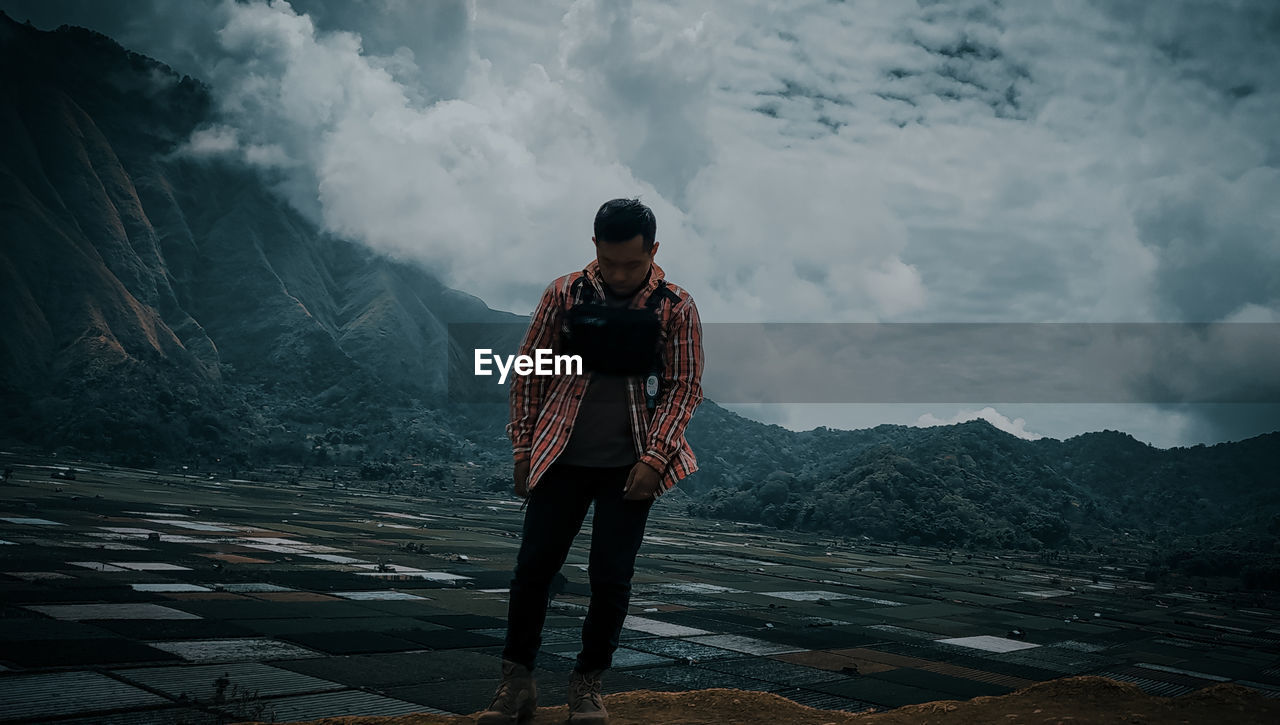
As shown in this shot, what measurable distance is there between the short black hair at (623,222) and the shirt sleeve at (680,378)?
0.40 metres

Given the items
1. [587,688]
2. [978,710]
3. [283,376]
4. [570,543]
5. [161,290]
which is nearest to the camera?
[570,543]

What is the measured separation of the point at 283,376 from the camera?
12069cm

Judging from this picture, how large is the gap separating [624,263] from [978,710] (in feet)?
10.8

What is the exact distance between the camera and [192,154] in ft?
484

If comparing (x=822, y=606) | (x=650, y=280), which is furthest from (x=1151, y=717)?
(x=822, y=606)

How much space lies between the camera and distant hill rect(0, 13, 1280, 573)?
204 ft

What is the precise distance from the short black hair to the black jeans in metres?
1.07

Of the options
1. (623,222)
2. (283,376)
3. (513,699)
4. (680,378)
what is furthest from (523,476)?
(283,376)

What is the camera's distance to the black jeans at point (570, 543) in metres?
3.88

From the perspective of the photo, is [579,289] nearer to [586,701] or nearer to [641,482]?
[641,482]

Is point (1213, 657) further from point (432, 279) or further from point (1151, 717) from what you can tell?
point (432, 279)

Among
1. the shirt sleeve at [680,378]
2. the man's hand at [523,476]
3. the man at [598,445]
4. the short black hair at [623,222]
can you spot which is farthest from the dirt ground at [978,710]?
the short black hair at [623,222]

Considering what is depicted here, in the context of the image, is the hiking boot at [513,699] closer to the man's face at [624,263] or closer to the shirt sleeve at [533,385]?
the shirt sleeve at [533,385]

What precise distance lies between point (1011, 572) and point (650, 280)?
111 feet
